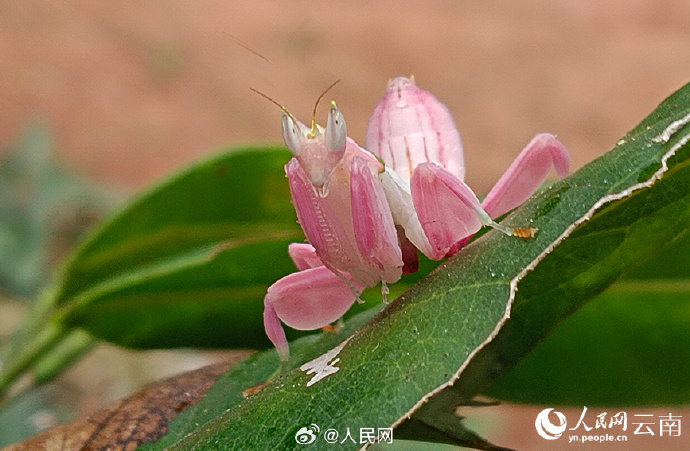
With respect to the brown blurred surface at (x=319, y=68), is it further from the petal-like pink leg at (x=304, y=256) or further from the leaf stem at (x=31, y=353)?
the petal-like pink leg at (x=304, y=256)

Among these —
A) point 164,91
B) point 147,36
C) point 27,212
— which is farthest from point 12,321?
point 147,36

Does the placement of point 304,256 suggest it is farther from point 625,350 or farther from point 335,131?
point 625,350

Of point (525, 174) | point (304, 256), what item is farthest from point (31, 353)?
point (525, 174)

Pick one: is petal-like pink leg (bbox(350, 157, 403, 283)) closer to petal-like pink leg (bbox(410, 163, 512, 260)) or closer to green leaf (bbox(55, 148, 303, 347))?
petal-like pink leg (bbox(410, 163, 512, 260))

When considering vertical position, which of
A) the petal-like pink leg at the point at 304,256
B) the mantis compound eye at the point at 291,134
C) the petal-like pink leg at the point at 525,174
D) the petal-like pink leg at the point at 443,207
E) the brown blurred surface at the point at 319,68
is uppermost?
the brown blurred surface at the point at 319,68

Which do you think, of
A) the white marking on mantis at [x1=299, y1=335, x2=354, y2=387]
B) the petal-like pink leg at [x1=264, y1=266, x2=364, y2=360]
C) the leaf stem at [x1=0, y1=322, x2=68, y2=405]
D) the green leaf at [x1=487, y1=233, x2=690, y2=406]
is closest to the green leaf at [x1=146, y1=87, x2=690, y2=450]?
the white marking on mantis at [x1=299, y1=335, x2=354, y2=387]

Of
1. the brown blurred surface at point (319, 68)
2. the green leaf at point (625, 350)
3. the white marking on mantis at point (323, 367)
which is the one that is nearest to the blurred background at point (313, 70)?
the brown blurred surface at point (319, 68)
